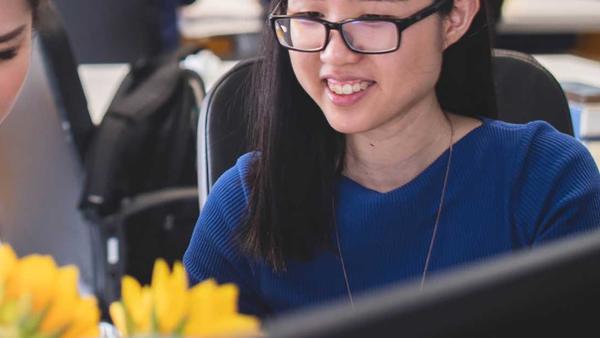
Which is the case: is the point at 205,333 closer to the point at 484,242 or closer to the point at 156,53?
the point at 484,242

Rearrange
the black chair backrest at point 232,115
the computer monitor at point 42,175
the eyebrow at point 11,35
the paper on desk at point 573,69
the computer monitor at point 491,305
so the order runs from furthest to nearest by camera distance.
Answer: the paper on desk at point 573,69
the computer monitor at point 42,175
the black chair backrest at point 232,115
the eyebrow at point 11,35
the computer monitor at point 491,305

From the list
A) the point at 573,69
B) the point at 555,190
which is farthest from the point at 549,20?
the point at 555,190

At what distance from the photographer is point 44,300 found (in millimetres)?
511

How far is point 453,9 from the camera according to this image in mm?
1102

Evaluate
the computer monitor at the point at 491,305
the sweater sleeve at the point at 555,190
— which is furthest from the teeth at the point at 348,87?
the computer monitor at the point at 491,305

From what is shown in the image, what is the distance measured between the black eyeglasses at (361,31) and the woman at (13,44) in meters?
0.29

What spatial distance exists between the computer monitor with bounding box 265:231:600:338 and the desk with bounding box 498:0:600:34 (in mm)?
3528

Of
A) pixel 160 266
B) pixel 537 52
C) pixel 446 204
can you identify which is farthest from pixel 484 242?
pixel 537 52

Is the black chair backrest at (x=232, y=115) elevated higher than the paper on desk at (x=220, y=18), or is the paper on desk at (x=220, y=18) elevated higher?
the black chair backrest at (x=232, y=115)

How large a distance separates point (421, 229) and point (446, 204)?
45 millimetres

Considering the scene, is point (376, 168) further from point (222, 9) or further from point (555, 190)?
point (222, 9)

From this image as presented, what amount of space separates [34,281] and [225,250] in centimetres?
65

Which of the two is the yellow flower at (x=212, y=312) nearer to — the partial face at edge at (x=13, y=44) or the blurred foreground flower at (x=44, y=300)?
the blurred foreground flower at (x=44, y=300)

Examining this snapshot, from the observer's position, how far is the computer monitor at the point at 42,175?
74.4 inches
